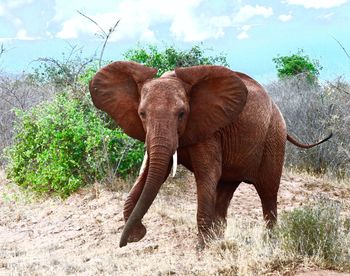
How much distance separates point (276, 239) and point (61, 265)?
2503 mm

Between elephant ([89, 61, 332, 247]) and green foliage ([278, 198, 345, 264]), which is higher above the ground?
elephant ([89, 61, 332, 247])

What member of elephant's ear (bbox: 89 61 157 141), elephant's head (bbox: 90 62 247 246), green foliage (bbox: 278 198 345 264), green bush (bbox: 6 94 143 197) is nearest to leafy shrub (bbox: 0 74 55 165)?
green bush (bbox: 6 94 143 197)

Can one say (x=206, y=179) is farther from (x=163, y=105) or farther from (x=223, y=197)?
(x=223, y=197)

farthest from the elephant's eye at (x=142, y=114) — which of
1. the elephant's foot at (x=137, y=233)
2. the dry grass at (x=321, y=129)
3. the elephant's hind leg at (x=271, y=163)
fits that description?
the dry grass at (x=321, y=129)

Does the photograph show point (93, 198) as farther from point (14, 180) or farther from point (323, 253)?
point (323, 253)

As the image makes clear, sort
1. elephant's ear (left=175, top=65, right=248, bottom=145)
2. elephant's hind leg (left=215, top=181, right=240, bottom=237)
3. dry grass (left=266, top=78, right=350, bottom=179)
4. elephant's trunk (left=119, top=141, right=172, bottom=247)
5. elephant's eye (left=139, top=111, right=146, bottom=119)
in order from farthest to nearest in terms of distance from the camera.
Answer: dry grass (left=266, top=78, right=350, bottom=179) < elephant's hind leg (left=215, top=181, right=240, bottom=237) < elephant's ear (left=175, top=65, right=248, bottom=145) < elephant's eye (left=139, top=111, right=146, bottom=119) < elephant's trunk (left=119, top=141, right=172, bottom=247)

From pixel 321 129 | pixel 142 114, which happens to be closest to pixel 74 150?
pixel 142 114

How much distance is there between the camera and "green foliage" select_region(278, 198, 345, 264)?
619 cm

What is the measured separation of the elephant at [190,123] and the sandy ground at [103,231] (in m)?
0.50

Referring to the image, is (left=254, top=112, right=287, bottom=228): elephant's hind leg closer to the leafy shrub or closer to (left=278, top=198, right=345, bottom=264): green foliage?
(left=278, top=198, right=345, bottom=264): green foliage

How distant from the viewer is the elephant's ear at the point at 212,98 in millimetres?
7000

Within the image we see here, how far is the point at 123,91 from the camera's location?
7230mm

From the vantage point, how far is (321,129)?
1756cm

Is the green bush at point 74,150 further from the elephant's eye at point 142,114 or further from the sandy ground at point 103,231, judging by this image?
the elephant's eye at point 142,114
